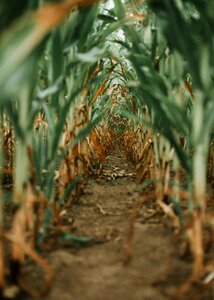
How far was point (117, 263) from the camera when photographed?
0.81 metres

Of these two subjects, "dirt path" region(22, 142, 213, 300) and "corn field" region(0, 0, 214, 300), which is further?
"dirt path" region(22, 142, 213, 300)

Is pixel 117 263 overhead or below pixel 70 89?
below

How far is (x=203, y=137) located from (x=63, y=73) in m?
0.35

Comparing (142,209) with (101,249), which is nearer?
(101,249)

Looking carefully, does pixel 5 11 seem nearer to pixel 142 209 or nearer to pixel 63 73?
pixel 63 73

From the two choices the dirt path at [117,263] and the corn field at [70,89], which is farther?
the dirt path at [117,263]

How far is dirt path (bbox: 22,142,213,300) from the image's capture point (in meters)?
0.68

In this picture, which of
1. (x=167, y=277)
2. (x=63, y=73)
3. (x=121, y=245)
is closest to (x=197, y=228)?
Result: (x=167, y=277)

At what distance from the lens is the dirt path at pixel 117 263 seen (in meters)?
0.68

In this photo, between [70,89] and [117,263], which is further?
[70,89]

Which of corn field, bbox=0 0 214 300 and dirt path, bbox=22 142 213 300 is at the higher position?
corn field, bbox=0 0 214 300

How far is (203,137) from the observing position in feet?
2.54

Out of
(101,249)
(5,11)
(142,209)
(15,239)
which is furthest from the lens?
(142,209)

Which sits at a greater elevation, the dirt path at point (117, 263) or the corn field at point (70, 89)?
the corn field at point (70, 89)
